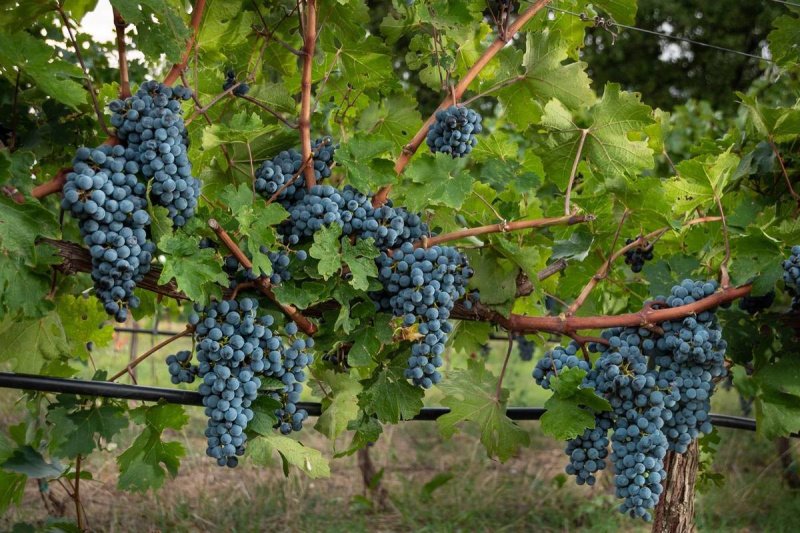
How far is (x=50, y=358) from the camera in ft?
6.53

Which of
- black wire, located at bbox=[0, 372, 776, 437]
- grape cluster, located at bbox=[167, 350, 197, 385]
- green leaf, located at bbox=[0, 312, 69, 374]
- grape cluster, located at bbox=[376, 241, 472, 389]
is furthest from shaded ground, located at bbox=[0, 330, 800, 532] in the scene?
grape cluster, located at bbox=[376, 241, 472, 389]

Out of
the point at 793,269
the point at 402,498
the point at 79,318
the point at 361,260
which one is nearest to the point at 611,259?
the point at 793,269

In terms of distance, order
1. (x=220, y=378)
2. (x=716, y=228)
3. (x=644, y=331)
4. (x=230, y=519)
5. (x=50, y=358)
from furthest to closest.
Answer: (x=230, y=519) < (x=716, y=228) < (x=50, y=358) < (x=644, y=331) < (x=220, y=378)

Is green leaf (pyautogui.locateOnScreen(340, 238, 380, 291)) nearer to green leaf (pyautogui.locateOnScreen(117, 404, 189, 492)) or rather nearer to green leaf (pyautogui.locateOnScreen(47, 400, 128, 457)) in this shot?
green leaf (pyautogui.locateOnScreen(117, 404, 189, 492))

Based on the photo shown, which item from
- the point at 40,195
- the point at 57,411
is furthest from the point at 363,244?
the point at 57,411

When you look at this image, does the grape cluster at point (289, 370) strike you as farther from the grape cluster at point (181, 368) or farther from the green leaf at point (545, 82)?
the green leaf at point (545, 82)

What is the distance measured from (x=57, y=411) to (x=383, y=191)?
90 cm

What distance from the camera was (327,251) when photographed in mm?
1540

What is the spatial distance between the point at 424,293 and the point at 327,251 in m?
0.21

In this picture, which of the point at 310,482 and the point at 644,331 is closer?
the point at 644,331

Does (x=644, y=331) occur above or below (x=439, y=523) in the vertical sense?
above

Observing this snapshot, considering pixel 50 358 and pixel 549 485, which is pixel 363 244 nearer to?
pixel 50 358

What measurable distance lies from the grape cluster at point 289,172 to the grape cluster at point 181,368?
1.22 ft

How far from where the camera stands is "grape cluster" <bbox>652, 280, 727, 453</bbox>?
Answer: 1.67 metres
